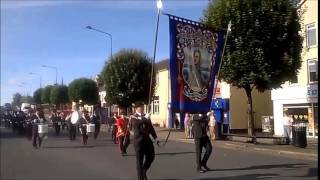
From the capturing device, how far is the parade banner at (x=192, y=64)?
12312mm

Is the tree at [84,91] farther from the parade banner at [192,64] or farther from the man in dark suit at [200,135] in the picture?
the parade banner at [192,64]

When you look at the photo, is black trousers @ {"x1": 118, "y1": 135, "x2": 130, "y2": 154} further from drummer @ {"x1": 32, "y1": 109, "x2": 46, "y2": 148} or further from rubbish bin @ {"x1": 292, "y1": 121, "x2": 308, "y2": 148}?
rubbish bin @ {"x1": 292, "y1": 121, "x2": 308, "y2": 148}

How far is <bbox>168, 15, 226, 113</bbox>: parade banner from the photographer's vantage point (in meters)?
12.3

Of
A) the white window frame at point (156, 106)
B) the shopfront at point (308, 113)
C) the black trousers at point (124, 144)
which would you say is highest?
the white window frame at point (156, 106)

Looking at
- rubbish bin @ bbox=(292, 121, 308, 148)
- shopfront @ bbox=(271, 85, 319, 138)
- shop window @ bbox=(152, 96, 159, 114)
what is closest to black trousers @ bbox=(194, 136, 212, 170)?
rubbish bin @ bbox=(292, 121, 308, 148)

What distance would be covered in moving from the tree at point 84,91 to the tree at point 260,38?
5515cm

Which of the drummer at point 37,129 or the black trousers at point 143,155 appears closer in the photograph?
the black trousers at point 143,155

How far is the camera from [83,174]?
1351 centimetres

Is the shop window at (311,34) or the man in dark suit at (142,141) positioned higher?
the shop window at (311,34)

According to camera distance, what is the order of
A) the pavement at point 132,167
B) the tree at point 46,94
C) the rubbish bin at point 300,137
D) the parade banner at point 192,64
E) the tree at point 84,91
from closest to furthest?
the parade banner at point 192,64
the pavement at point 132,167
the rubbish bin at point 300,137
the tree at point 84,91
the tree at point 46,94

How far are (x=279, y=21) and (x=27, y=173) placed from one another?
48.6ft

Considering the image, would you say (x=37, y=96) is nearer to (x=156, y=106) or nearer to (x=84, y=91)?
(x=84, y=91)

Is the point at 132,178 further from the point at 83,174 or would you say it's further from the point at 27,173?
the point at 27,173

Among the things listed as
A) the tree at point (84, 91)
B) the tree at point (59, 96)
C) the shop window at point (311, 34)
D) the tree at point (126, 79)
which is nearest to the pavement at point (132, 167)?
the shop window at point (311, 34)
